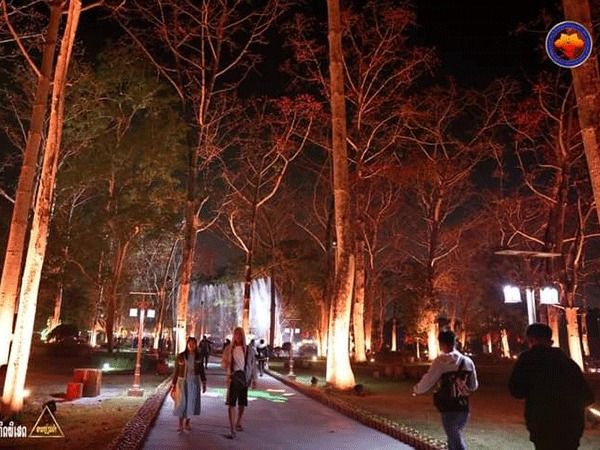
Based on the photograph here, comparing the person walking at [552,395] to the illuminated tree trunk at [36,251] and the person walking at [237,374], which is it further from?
the illuminated tree trunk at [36,251]

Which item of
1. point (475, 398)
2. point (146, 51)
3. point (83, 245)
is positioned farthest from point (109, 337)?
point (475, 398)

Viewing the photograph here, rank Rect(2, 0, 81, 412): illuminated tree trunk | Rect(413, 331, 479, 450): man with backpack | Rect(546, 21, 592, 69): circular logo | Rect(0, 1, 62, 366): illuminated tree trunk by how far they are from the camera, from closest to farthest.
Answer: Rect(413, 331, 479, 450): man with backpack
Rect(546, 21, 592, 69): circular logo
Rect(2, 0, 81, 412): illuminated tree trunk
Rect(0, 1, 62, 366): illuminated tree trunk

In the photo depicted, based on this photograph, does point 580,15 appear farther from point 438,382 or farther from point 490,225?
point 490,225

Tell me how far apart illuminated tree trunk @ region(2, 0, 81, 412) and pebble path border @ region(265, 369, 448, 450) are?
20.3 ft

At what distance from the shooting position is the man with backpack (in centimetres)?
556

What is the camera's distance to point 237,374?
9.03 meters

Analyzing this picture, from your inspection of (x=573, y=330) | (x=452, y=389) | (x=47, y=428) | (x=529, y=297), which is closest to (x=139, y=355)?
(x=47, y=428)

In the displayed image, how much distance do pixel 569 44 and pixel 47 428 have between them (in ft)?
31.8

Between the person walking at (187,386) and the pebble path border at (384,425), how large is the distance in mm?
3184

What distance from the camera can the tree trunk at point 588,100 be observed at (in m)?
7.39

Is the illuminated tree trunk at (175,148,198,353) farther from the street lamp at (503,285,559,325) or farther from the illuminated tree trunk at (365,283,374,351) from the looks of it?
the illuminated tree trunk at (365,283,374,351)

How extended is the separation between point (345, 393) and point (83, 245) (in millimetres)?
18776

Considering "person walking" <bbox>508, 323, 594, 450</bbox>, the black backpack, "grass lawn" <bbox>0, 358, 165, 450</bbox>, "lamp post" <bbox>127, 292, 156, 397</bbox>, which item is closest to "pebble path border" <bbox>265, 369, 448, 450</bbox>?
the black backpack

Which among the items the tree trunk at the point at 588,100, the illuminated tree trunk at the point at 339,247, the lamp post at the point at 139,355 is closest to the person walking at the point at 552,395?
the tree trunk at the point at 588,100
